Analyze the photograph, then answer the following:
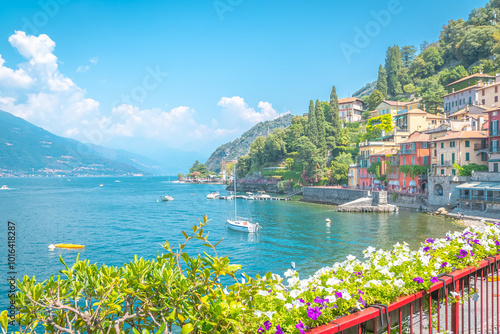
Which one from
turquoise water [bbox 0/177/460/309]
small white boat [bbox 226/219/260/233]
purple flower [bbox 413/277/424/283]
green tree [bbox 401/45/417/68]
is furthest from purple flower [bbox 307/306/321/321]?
green tree [bbox 401/45/417/68]

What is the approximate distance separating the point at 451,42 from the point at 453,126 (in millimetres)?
52045

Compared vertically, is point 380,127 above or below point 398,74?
below

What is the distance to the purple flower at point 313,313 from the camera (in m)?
2.57

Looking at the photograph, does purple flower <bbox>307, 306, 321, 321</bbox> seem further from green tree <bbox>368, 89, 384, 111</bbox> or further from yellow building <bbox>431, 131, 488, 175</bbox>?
green tree <bbox>368, 89, 384, 111</bbox>

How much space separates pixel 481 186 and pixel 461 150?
5966mm

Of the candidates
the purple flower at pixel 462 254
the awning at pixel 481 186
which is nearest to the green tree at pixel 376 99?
the awning at pixel 481 186

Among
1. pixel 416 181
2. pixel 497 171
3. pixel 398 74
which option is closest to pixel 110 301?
pixel 497 171

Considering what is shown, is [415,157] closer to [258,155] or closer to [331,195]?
[331,195]

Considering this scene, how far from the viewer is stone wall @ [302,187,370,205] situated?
53406 millimetres

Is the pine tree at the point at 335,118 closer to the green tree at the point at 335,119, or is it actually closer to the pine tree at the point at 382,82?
the green tree at the point at 335,119

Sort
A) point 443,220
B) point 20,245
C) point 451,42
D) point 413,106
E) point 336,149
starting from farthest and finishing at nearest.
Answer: point 451,42, point 336,149, point 413,106, point 443,220, point 20,245

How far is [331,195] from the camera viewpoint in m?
59.0

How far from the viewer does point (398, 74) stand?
92.4 m

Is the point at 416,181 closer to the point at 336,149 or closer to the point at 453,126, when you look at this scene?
the point at 453,126
